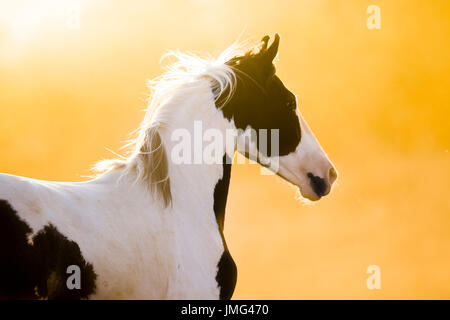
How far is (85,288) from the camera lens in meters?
Result: 4.54

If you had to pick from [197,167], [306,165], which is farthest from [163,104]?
[306,165]

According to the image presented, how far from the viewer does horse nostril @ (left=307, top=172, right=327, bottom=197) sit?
619 centimetres

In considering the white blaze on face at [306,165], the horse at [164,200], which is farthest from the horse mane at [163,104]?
the white blaze on face at [306,165]

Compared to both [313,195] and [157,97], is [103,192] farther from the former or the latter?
[313,195]

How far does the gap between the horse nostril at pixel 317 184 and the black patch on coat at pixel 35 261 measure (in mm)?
2491

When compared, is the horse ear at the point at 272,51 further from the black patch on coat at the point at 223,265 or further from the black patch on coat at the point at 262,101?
the black patch on coat at the point at 223,265

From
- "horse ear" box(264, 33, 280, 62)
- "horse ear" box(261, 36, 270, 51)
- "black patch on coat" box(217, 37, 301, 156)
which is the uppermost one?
"horse ear" box(261, 36, 270, 51)

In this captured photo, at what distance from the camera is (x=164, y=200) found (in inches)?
205

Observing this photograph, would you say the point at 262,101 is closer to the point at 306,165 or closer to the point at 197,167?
the point at 306,165

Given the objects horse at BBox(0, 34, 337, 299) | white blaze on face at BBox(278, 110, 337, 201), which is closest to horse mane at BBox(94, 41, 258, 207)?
horse at BBox(0, 34, 337, 299)

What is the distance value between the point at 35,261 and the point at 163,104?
1.91m

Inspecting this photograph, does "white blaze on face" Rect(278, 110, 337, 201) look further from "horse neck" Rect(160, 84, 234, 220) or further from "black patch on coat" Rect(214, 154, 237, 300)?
"black patch on coat" Rect(214, 154, 237, 300)
